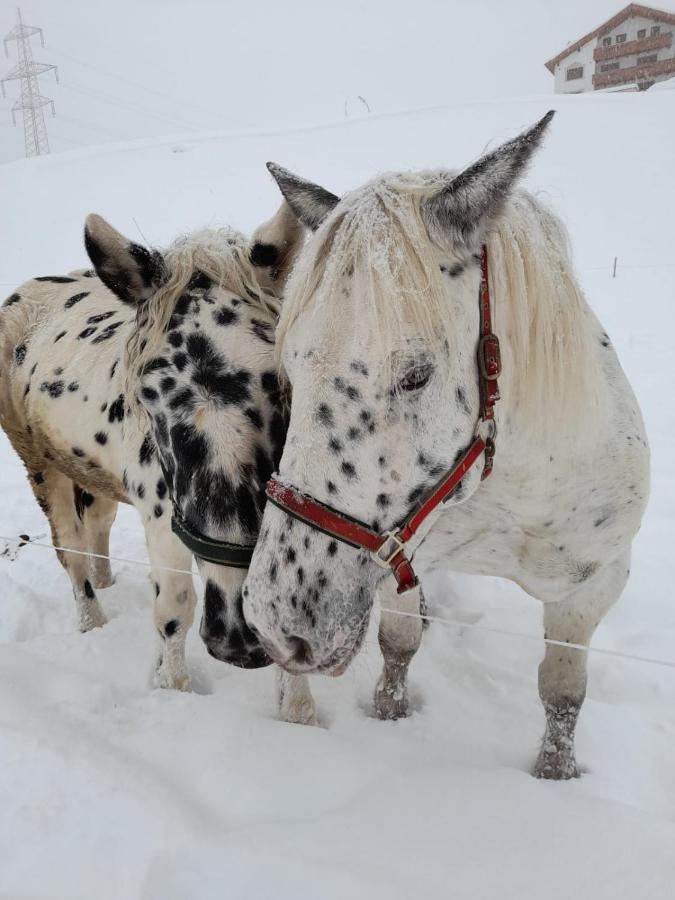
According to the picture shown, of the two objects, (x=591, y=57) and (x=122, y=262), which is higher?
(x=591, y=57)

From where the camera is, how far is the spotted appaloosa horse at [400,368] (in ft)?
4.64

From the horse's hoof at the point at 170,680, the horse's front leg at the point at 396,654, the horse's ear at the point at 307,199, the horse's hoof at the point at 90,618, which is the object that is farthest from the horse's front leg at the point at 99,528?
the horse's ear at the point at 307,199

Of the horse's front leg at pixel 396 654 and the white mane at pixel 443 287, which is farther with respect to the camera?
the horse's front leg at pixel 396 654

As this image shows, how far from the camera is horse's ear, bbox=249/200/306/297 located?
221 centimetres

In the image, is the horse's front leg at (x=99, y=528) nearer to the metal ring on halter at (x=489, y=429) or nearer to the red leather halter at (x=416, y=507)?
the red leather halter at (x=416, y=507)

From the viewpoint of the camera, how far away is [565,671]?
2.48 meters

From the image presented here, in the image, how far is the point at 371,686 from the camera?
119 inches

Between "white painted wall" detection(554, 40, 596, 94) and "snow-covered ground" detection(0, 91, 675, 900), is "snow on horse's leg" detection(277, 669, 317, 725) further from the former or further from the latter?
"white painted wall" detection(554, 40, 596, 94)

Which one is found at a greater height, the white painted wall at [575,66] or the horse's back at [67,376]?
the white painted wall at [575,66]

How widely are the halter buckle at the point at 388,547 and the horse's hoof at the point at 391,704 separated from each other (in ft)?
5.06

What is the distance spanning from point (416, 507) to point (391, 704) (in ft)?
5.42

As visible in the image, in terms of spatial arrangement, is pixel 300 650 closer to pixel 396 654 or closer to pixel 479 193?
pixel 479 193

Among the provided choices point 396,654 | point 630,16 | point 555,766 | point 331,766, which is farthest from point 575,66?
point 331,766

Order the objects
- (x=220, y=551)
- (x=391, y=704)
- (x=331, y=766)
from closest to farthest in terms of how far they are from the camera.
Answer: (x=220, y=551), (x=331, y=766), (x=391, y=704)
